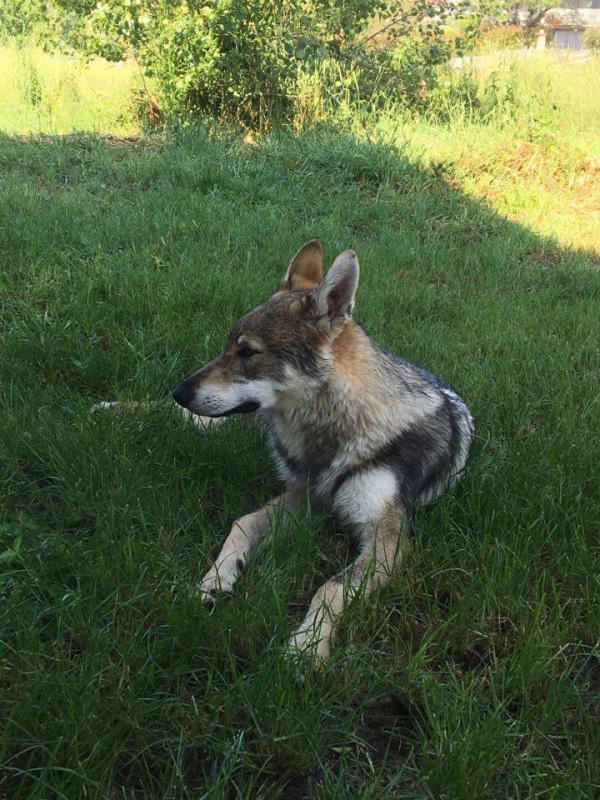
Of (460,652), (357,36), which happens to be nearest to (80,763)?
(460,652)

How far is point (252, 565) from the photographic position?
2.36 m

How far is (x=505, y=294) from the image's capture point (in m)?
5.18

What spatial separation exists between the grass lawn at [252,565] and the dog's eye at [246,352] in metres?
0.51

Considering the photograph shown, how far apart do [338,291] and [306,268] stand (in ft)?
1.60

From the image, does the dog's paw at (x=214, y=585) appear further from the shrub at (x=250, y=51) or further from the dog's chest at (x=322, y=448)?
the shrub at (x=250, y=51)

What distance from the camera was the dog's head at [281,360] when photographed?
106 inches

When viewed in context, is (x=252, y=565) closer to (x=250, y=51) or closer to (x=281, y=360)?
(x=281, y=360)

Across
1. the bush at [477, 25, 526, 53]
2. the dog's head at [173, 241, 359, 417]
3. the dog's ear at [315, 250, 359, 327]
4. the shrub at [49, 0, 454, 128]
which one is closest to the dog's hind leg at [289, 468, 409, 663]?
the dog's head at [173, 241, 359, 417]

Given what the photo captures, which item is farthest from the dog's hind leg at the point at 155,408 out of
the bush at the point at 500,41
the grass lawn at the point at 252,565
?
the bush at the point at 500,41

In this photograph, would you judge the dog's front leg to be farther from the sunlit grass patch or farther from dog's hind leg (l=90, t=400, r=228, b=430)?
the sunlit grass patch

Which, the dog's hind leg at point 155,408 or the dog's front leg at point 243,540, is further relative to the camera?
the dog's hind leg at point 155,408

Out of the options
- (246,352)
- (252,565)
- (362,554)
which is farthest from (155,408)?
(362,554)

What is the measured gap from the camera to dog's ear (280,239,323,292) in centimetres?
310

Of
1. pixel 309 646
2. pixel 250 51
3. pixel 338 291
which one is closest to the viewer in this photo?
pixel 309 646
